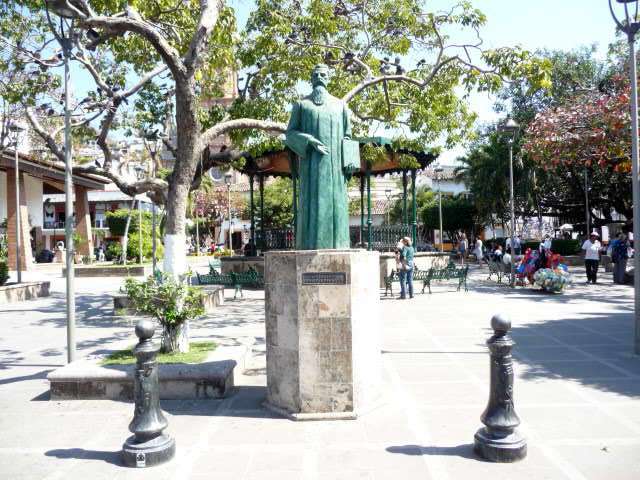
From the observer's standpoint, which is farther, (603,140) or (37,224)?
(37,224)

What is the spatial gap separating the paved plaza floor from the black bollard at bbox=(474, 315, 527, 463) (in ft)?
0.37

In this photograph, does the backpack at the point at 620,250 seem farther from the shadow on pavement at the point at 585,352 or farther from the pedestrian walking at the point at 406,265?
the pedestrian walking at the point at 406,265

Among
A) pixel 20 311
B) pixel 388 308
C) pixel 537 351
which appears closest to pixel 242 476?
pixel 537 351

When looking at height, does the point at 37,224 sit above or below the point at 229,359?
above

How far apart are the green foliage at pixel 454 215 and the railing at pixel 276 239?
24039 millimetres

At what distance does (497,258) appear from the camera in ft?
65.6

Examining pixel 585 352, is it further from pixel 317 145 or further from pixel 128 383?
pixel 128 383

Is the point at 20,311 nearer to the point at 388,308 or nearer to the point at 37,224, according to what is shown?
the point at 388,308

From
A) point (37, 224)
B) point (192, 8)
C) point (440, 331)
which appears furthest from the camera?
point (37, 224)

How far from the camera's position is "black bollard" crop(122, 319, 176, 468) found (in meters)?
4.04

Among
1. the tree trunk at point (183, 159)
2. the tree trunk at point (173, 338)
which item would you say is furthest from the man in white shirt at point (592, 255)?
the tree trunk at point (173, 338)

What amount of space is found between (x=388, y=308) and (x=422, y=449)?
8.02 metres

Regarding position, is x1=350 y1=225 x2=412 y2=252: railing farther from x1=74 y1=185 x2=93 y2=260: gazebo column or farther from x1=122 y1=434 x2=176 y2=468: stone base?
x1=74 y1=185 x2=93 y2=260: gazebo column

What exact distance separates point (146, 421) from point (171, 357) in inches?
92.4
